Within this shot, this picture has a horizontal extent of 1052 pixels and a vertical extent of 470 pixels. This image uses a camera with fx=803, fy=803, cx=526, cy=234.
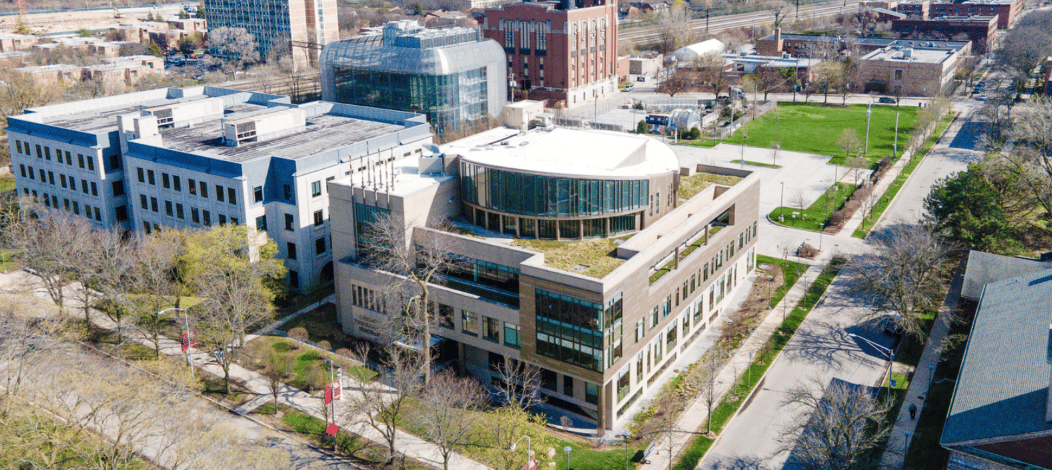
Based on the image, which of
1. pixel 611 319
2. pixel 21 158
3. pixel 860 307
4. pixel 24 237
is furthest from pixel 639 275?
pixel 21 158

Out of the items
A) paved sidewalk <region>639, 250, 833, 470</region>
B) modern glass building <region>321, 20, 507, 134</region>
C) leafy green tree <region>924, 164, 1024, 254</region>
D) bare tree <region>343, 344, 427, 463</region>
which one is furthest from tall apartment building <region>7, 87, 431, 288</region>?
leafy green tree <region>924, 164, 1024, 254</region>

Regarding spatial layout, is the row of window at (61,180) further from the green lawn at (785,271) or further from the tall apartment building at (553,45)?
the tall apartment building at (553,45)

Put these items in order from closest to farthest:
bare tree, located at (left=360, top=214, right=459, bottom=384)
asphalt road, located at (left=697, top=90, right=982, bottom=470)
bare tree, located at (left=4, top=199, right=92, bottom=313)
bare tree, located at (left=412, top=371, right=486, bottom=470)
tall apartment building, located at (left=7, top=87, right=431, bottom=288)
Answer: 1. bare tree, located at (left=412, top=371, right=486, bottom=470)
2. asphalt road, located at (left=697, top=90, right=982, bottom=470)
3. bare tree, located at (left=360, top=214, right=459, bottom=384)
4. bare tree, located at (left=4, top=199, right=92, bottom=313)
5. tall apartment building, located at (left=7, top=87, right=431, bottom=288)

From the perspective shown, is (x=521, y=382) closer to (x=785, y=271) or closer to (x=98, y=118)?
(x=785, y=271)

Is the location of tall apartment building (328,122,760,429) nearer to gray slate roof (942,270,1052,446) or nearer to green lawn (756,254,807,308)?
green lawn (756,254,807,308)

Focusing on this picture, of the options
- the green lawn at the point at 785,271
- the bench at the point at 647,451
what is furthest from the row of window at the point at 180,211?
the green lawn at the point at 785,271

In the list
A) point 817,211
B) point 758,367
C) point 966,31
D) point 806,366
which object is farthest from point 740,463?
point 966,31

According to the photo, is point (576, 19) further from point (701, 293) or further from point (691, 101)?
point (701, 293)
